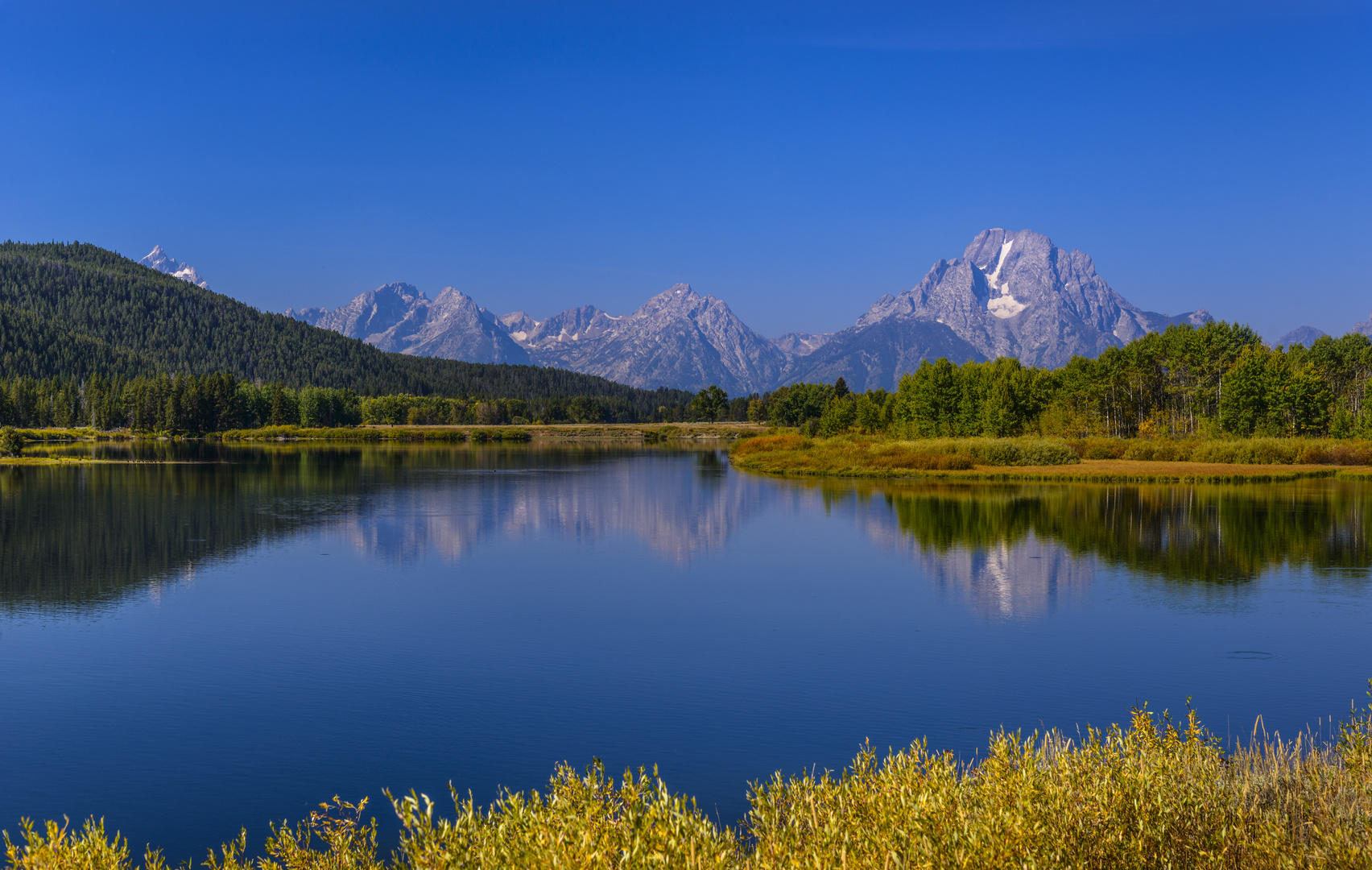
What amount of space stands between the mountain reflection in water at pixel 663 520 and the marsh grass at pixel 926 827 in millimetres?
17811

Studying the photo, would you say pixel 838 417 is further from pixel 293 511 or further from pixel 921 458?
pixel 293 511

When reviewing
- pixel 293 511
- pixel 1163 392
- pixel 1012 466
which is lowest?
pixel 293 511

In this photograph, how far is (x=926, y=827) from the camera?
9008mm

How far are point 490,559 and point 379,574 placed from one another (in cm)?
519

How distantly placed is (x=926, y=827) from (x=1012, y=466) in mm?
87285

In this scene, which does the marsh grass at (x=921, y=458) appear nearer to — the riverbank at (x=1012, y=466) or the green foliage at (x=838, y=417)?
the riverbank at (x=1012, y=466)

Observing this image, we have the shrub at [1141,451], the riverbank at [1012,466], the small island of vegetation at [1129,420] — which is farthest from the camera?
the shrub at [1141,451]

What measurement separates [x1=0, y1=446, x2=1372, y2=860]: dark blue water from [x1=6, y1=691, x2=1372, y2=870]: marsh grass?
15.4 feet

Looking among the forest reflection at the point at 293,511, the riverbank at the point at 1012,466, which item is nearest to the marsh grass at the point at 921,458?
the riverbank at the point at 1012,466

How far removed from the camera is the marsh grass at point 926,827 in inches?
333

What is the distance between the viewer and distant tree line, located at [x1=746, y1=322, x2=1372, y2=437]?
10325 centimetres

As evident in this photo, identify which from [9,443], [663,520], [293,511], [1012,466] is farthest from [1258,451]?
[9,443]

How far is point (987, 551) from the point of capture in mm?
40406

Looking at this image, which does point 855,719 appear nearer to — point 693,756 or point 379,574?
point 693,756
